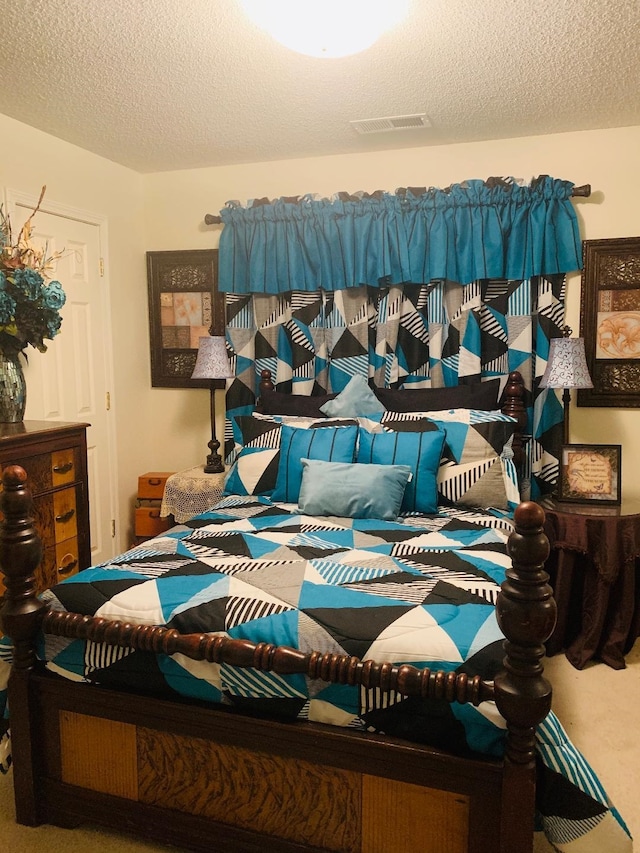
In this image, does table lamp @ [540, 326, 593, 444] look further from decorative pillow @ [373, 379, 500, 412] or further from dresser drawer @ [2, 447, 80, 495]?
dresser drawer @ [2, 447, 80, 495]

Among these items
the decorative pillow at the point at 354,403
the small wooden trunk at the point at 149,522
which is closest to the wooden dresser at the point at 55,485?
the small wooden trunk at the point at 149,522

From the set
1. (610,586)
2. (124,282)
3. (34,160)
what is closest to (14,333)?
(34,160)

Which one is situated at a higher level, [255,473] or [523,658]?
[255,473]

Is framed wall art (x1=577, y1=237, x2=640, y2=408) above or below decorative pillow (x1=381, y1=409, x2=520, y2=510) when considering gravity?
above

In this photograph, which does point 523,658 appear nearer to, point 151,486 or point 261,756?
point 261,756

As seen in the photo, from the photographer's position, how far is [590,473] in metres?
3.02

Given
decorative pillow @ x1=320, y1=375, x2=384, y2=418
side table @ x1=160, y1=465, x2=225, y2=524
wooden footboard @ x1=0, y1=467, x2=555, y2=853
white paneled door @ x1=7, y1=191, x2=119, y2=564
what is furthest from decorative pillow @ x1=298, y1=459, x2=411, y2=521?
white paneled door @ x1=7, y1=191, x2=119, y2=564

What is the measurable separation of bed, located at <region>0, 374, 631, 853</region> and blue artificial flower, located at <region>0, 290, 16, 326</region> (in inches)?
41.6

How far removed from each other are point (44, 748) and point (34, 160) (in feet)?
8.70

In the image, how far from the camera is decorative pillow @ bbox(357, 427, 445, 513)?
274 cm

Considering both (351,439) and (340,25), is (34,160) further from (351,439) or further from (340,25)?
(351,439)

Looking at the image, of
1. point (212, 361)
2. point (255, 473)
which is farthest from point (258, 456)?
point (212, 361)

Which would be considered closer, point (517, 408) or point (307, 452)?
point (307, 452)

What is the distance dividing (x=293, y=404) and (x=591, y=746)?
2047mm
